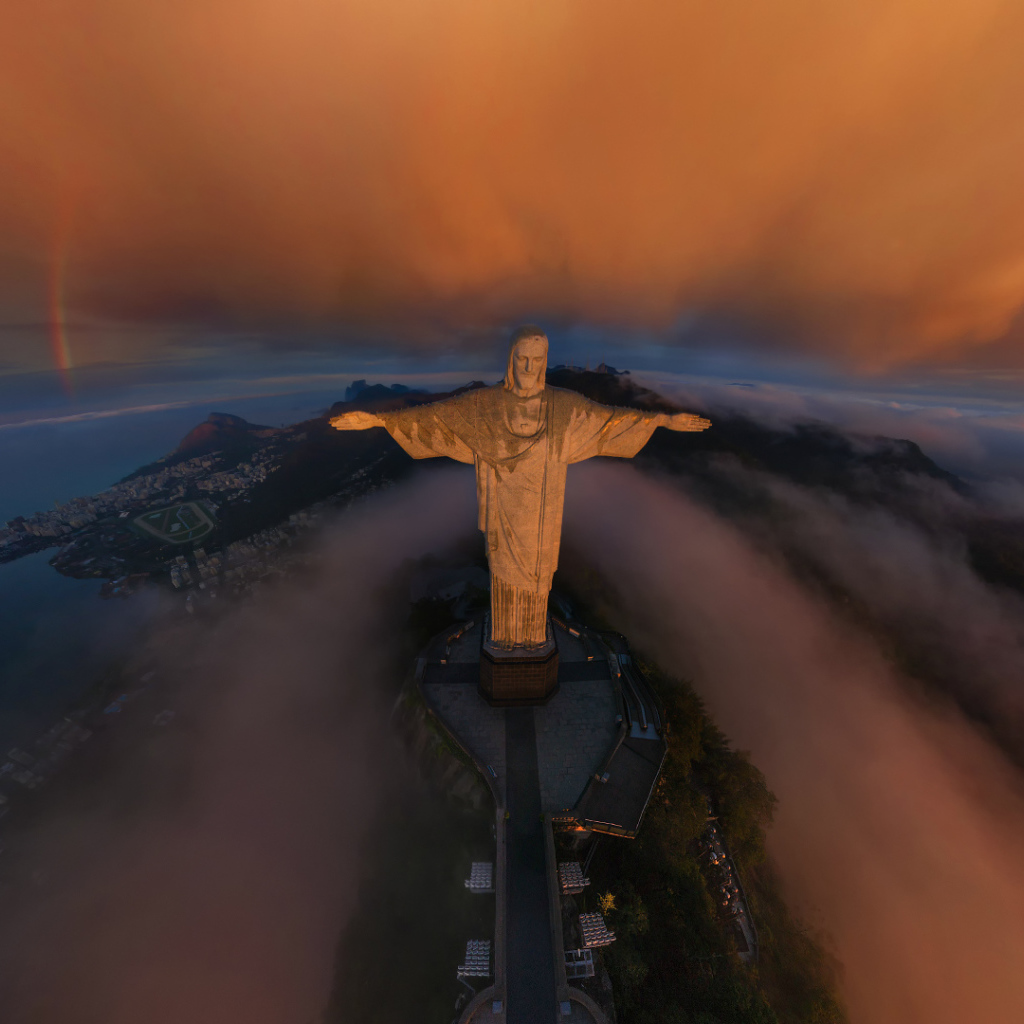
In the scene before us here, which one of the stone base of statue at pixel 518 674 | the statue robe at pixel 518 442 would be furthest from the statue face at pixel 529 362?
the stone base of statue at pixel 518 674

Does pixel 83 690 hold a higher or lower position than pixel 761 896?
lower

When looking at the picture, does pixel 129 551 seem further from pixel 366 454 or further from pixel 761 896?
pixel 761 896

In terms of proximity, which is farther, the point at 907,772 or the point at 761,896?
the point at 907,772

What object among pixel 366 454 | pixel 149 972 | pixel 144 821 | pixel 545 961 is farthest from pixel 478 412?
pixel 366 454

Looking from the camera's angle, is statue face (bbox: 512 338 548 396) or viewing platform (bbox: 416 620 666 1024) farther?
viewing platform (bbox: 416 620 666 1024)

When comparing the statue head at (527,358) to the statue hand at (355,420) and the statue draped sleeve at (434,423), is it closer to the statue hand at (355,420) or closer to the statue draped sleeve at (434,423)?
the statue draped sleeve at (434,423)

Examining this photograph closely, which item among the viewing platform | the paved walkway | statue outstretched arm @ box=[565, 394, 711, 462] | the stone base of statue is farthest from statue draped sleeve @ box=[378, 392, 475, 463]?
the paved walkway

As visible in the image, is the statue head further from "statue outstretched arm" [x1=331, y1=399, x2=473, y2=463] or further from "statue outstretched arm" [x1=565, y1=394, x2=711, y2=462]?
"statue outstretched arm" [x1=331, y1=399, x2=473, y2=463]

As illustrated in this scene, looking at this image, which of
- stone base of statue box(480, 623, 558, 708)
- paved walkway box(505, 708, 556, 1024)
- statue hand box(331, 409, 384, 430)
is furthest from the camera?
stone base of statue box(480, 623, 558, 708)
